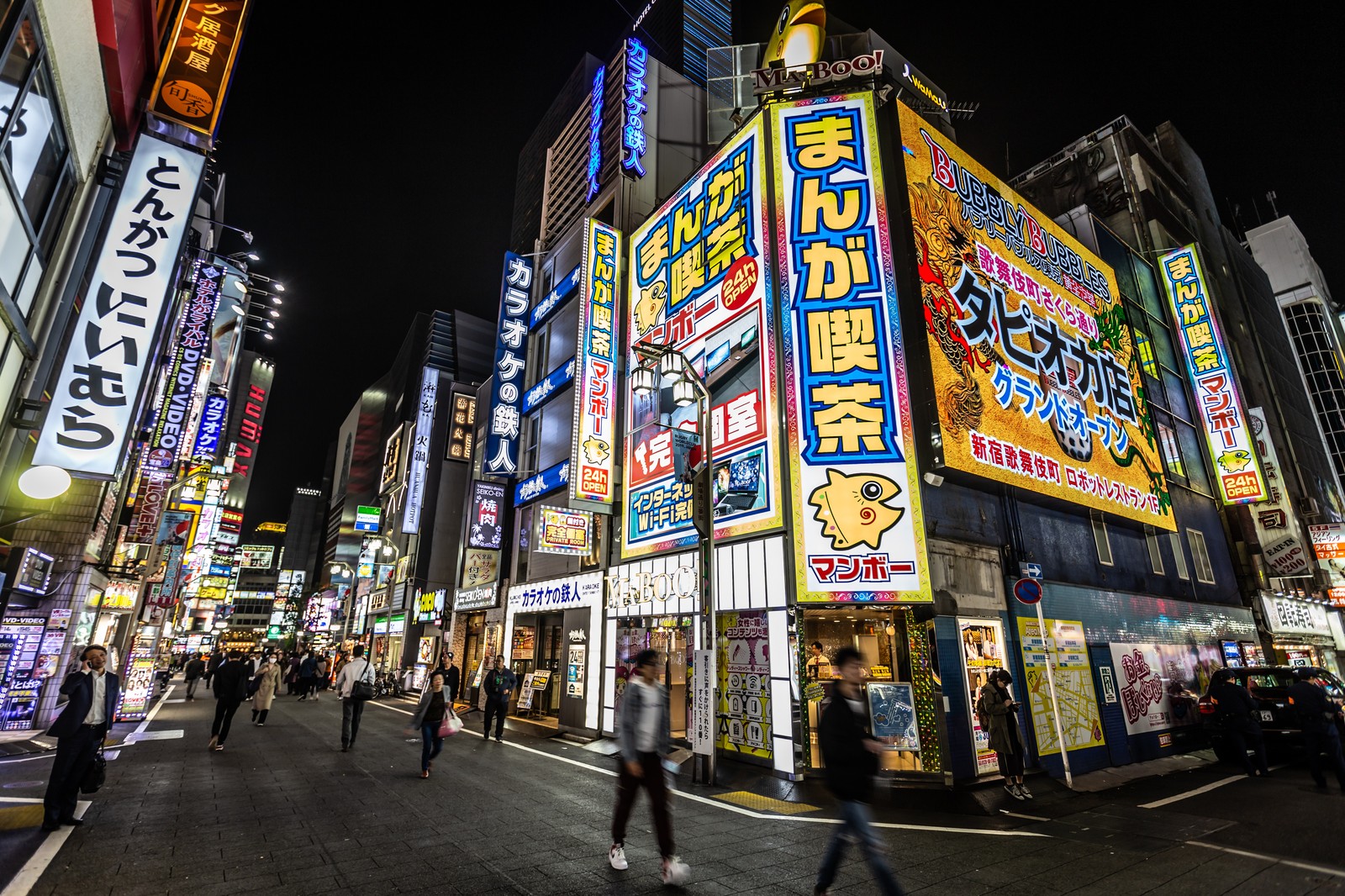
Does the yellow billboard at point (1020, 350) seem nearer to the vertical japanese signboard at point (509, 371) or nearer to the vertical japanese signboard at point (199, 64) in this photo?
the vertical japanese signboard at point (199, 64)

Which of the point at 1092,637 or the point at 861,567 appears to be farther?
the point at 1092,637

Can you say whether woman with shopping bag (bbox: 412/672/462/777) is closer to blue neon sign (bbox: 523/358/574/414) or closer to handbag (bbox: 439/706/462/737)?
handbag (bbox: 439/706/462/737)

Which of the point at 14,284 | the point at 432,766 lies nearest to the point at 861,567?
the point at 432,766

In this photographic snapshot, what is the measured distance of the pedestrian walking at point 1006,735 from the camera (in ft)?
32.3

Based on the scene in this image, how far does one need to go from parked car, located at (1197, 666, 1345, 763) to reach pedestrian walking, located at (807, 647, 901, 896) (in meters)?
12.7

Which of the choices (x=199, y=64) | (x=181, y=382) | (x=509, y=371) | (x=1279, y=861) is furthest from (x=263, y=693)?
(x=1279, y=861)

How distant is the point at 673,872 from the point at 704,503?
22.5 feet

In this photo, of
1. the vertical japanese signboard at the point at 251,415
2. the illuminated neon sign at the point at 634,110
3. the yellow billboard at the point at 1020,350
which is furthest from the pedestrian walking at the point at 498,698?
the vertical japanese signboard at the point at 251,415

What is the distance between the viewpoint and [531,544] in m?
23.2

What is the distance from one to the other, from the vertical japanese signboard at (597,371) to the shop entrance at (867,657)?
7181mm

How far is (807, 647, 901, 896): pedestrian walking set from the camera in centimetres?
452

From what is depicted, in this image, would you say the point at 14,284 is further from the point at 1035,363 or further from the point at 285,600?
the point at 285,600

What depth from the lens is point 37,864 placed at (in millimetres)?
5184

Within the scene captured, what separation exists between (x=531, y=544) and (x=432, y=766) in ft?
41.8
